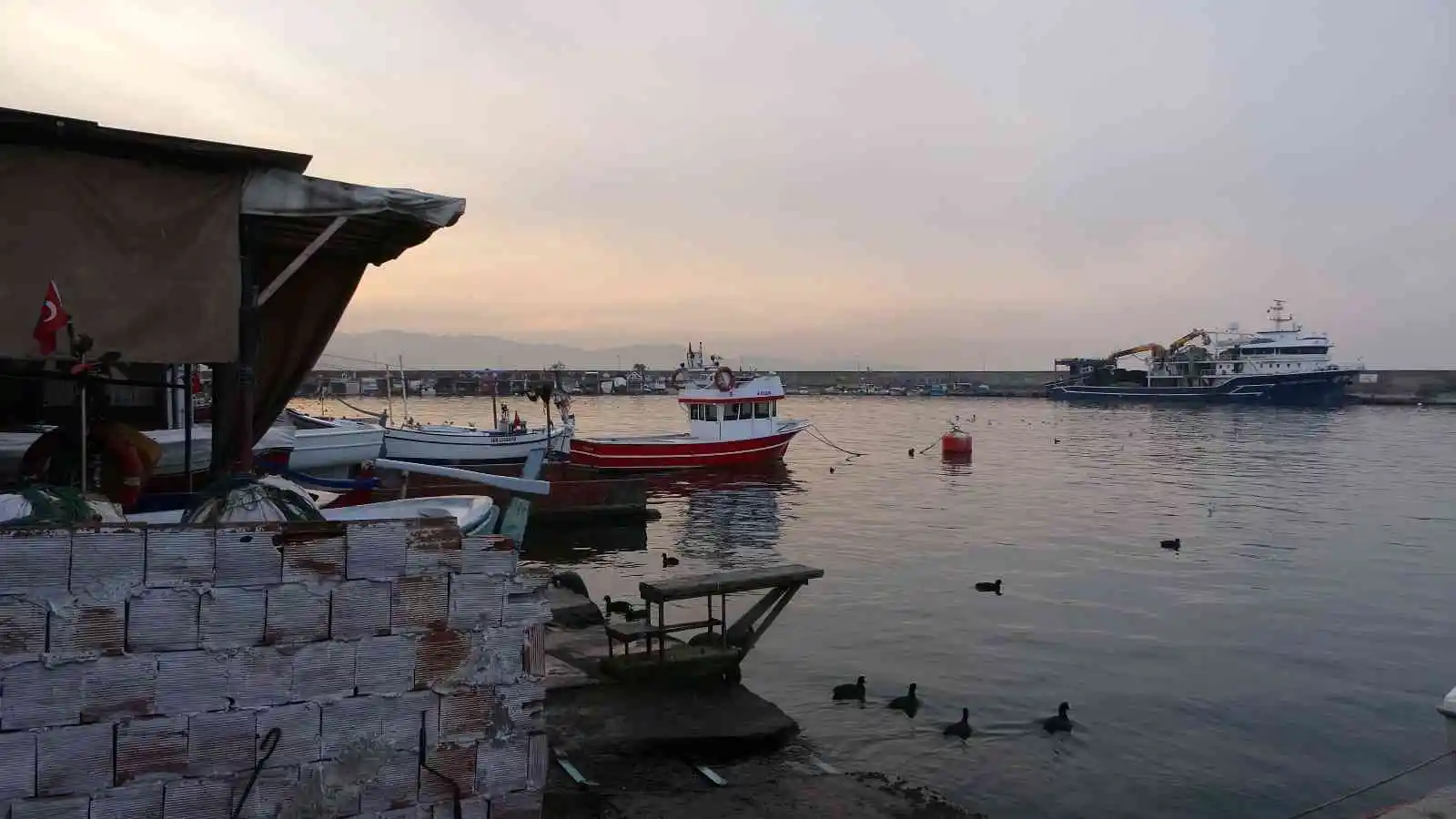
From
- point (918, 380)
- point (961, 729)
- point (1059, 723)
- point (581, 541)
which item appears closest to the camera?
point (961, 729)

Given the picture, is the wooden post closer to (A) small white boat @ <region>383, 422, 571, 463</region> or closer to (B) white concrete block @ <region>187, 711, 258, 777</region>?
(B) white concrete block @ <region>187, 711, 258, 777</region>

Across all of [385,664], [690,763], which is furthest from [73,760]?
[690,763]

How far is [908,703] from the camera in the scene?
1126 centimetres

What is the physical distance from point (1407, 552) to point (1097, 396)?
8380 cm

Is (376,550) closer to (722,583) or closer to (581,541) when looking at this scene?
(722,583)

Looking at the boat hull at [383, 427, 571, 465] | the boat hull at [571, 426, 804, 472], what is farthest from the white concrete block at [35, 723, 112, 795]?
the boat hull at [571, 426, 804, 472]

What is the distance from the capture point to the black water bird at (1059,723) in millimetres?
10812

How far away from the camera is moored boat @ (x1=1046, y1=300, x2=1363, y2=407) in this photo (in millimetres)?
90125

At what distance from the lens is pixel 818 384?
499 feet

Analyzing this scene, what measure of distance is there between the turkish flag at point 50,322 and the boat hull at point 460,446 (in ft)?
87.4

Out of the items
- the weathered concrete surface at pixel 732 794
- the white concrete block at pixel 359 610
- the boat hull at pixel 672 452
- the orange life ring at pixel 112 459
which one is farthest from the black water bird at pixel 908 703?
the boat hull at pixel 672 452

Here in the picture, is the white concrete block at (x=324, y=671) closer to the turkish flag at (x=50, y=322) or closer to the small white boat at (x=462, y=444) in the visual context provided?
the turkish flag at (x=50, y=322)

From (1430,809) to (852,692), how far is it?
19.4ft

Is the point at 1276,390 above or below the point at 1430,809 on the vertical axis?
above
